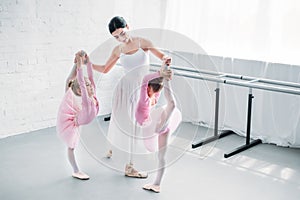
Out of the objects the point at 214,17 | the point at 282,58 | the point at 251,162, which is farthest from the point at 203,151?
the point at 214,17

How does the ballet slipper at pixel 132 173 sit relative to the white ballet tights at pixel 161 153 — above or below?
below

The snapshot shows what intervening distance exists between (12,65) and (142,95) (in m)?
1.89

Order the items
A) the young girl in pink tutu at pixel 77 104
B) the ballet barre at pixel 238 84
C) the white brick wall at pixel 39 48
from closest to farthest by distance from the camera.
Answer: the young girl in pink tutu at pixel 77 104, the ballet barre at pixel 238 84, the white brick wall at pixel 39 48

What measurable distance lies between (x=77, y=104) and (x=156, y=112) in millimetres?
634

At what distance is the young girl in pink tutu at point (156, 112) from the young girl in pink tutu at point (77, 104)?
0.37 m

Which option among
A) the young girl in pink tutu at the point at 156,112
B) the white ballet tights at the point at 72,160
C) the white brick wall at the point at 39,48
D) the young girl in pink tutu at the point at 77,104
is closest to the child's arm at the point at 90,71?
the young girl in pink tutu at the point at 77,104

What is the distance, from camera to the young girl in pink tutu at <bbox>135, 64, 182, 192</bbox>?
9.58ft

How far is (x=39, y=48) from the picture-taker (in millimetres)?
4461

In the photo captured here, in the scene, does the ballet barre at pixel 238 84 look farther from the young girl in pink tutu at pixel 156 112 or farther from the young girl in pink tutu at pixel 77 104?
the young girl in pink tutu at pixel 77 104

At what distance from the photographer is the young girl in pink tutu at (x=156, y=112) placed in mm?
2921

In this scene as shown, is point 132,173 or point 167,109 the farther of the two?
point 132,173

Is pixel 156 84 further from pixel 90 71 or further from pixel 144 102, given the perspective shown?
pixel 90 71

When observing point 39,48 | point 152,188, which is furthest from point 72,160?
point 39,48

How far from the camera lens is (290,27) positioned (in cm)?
403
